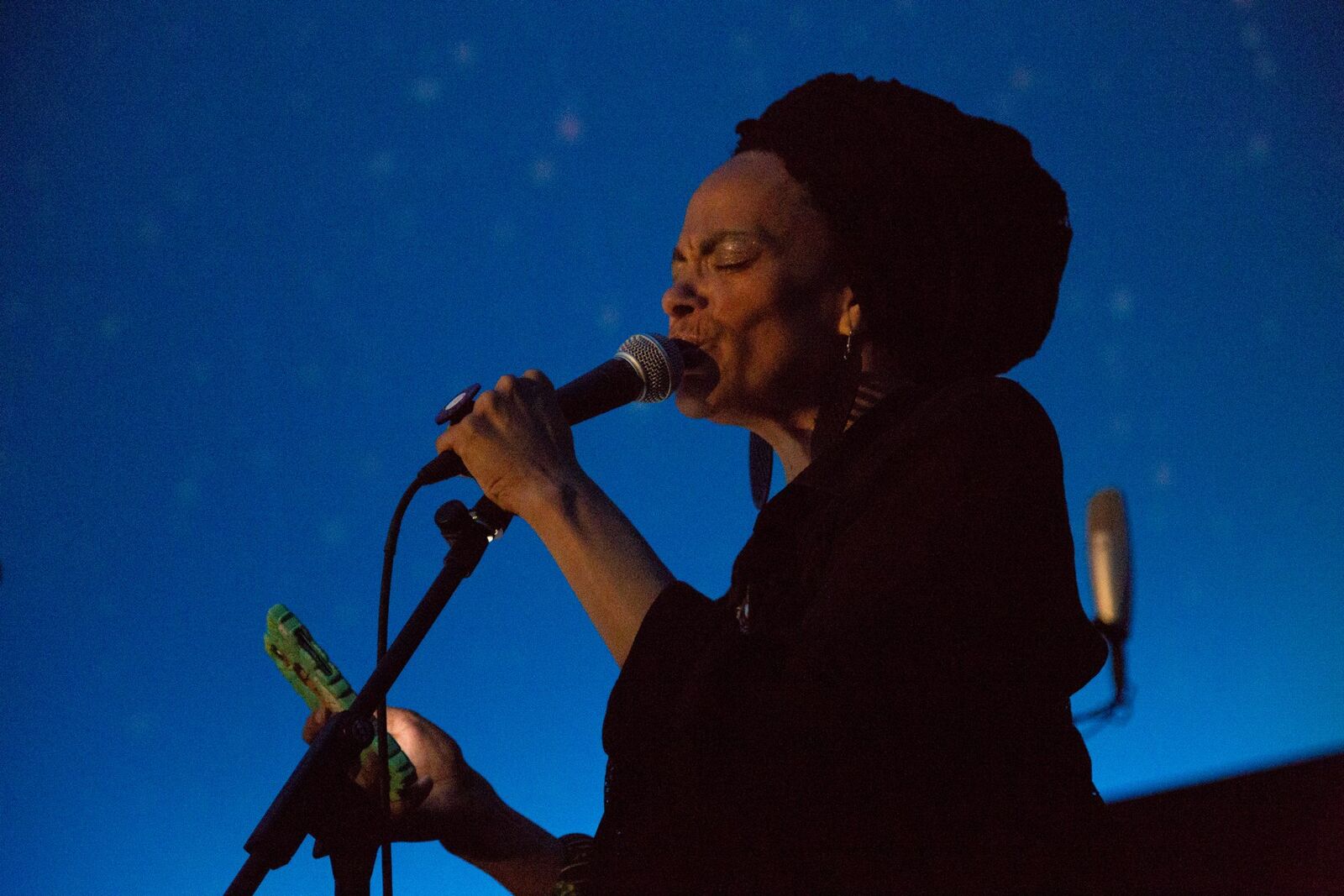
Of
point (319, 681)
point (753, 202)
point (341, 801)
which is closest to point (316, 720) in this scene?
point (319, 681)

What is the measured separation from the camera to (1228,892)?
4.16 feet

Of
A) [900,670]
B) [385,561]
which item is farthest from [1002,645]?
[385,561]

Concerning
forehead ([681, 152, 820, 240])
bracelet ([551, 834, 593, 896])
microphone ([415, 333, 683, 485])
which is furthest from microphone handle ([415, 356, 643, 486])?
bracelet ([551, 834, 593, 896])

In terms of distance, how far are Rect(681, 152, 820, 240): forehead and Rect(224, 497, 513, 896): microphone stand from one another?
0.47 metres

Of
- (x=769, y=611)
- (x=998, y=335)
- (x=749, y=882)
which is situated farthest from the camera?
(x=998, y=335)

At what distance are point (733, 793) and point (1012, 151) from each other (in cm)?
72

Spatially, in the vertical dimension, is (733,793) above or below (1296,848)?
above

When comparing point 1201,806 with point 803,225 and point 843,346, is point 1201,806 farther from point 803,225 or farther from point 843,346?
point 803,225

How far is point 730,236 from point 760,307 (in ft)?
0.28

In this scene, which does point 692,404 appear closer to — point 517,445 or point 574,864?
point 517,445

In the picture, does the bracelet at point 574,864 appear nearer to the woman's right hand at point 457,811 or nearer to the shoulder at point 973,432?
the woman's right hand at point 457,811

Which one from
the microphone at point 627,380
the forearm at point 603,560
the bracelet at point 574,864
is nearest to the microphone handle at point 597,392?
the microphone at point 627,380

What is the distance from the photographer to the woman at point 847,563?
89cm

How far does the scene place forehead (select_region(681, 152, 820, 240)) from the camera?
50.5 inches
